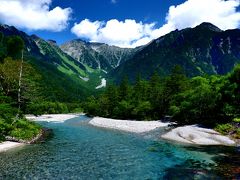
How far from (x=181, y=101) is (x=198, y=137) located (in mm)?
44538

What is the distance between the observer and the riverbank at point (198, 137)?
6067 cm

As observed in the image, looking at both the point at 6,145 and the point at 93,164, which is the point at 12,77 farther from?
the point at 93,164

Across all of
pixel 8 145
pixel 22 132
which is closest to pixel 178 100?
pixel 22 132

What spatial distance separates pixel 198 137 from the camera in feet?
210

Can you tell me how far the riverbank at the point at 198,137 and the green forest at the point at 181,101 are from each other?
412cm

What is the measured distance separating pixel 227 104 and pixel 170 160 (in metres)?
38.6

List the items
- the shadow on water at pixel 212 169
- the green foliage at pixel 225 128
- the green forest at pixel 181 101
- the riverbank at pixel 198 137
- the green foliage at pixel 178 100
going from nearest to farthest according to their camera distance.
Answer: the shadow on water at pixel 212 169 < the riverbank at pixel 198 137 < the green foliage at pixel 225 128 < the green forest at pixel 181 101 < the green foliage at pixel 178 100

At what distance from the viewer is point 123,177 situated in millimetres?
35312

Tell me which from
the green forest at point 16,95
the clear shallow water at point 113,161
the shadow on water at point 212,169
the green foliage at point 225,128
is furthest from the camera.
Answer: the green foliage at point 225,128

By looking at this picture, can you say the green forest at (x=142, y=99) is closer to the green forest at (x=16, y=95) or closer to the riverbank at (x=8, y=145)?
the green forest at (x=16, y=95)

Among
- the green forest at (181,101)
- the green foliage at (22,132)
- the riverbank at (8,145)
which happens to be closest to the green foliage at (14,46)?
the green foliage at (22,132)

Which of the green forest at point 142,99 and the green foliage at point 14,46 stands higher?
the green foliage at point 14,46

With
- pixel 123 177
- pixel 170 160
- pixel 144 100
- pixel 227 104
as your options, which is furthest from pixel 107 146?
pixel 144 100

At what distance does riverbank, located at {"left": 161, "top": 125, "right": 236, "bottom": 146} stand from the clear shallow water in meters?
5.53
